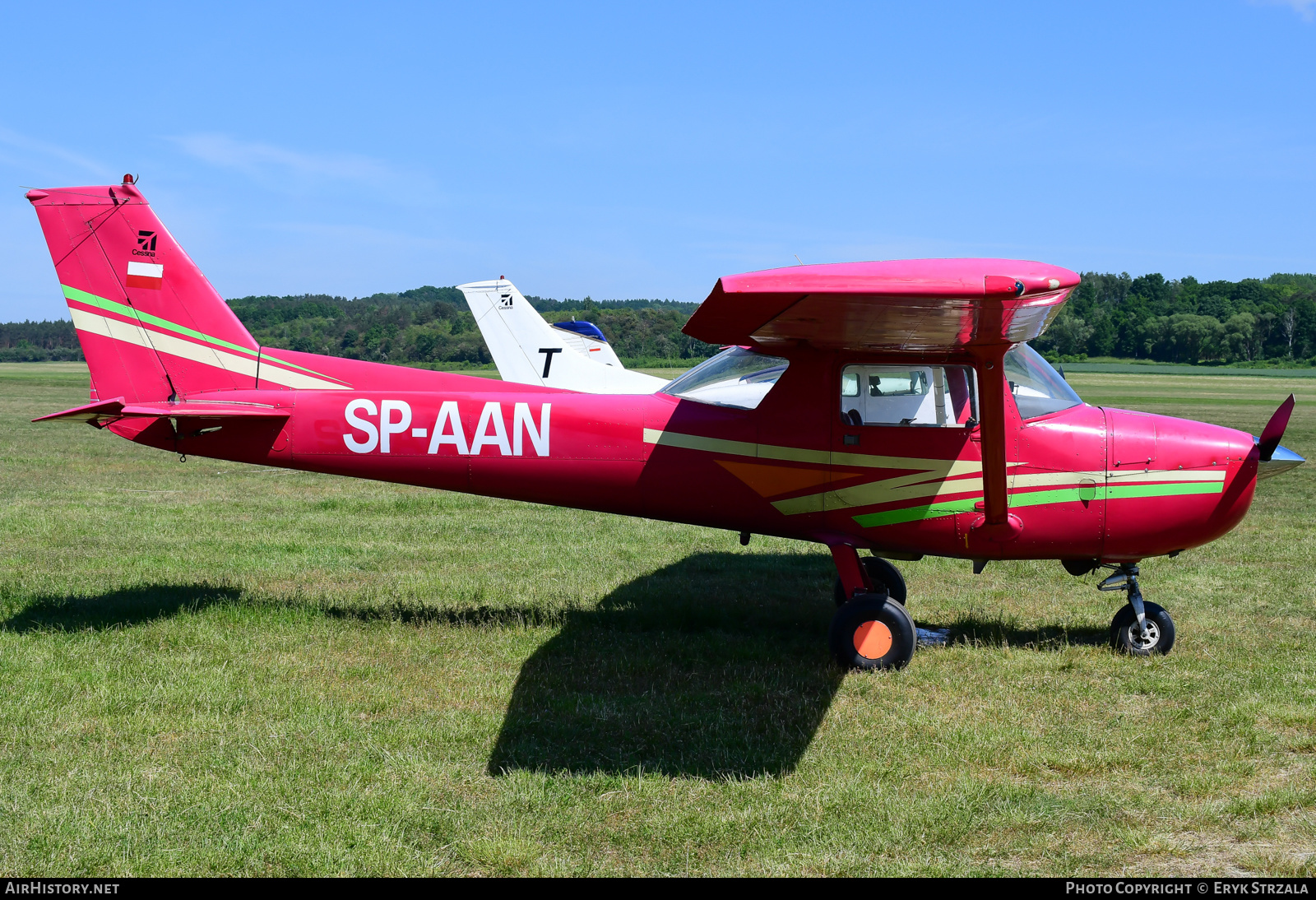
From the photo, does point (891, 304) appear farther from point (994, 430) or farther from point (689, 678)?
point (689, 678)

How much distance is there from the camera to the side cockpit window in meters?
6.43

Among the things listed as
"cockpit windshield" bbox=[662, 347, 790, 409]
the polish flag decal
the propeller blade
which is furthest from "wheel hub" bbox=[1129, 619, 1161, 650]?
the polish flag decal

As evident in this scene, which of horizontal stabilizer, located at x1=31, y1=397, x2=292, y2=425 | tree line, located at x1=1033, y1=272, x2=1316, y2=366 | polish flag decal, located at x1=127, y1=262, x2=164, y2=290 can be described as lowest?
horizontal stabilizer, located at x1=31, y1=397, x2=292, y2=425

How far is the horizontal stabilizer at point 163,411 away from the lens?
6477 mm

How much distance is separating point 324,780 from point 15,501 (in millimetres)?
10325

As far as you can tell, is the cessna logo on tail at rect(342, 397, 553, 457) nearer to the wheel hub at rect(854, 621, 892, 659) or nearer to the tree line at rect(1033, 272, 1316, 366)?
the wheel hub at rect(854, 621, 892, 659)

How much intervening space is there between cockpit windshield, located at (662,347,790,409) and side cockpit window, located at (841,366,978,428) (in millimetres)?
525

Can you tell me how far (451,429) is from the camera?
677 centimetres

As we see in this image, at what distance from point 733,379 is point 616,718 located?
263cm

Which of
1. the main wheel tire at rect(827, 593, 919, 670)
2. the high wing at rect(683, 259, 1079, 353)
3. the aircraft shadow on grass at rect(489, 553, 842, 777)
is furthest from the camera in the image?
the main wheel tire at rect(827, 593, 919, 670)

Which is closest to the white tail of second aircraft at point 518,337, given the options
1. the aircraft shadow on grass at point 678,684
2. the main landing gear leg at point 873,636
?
the aircraft shadow on grass at point 678,684

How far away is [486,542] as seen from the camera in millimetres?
10617
